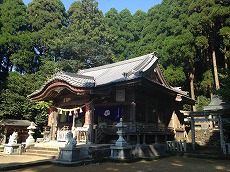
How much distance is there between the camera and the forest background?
2525 centimetres

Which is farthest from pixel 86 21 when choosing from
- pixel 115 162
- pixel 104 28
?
pixel 115 162

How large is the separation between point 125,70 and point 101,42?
1177 inches

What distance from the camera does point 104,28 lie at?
46.8 m

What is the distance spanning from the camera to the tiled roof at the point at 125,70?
13453 millimetres

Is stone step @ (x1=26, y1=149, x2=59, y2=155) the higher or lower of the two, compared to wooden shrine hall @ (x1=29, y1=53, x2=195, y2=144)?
lower

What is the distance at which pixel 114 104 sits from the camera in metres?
14.2

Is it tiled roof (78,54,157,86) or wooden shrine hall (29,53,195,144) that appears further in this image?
tiled roof (78,54,157,86)

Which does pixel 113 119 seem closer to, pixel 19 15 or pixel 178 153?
pixel 178 153

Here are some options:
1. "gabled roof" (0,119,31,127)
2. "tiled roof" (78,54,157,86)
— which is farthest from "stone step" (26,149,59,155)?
"gabled roof" (0,119,31,127)

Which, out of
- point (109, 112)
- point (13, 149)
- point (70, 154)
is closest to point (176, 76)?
point (109, 112)

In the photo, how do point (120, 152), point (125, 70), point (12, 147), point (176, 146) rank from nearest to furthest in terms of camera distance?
point (120, 152) < point (12, 147) < point (176, 146) < point (125, 70)

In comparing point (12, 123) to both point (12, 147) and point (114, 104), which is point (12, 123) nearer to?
point (12, 147)

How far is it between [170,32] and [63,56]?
2010 centimetres

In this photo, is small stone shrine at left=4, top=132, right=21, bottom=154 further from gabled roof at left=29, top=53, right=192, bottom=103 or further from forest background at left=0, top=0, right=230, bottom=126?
forest background at left=0, top=0, right=230, bottom=126
